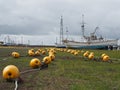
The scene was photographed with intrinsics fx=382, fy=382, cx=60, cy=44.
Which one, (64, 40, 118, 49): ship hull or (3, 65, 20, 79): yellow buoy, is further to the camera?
(64, 40, 118, 49): ship hull

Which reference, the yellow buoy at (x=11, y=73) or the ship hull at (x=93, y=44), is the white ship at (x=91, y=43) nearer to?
the ship hull at (x=93, y=44)

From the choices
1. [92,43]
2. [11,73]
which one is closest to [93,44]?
[92,43]

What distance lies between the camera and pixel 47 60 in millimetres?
34031

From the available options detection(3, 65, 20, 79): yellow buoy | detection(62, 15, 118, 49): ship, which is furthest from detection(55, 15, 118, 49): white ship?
detection(3, 65, 20, 79): yellow buoy

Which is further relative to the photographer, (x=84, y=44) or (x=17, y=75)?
(x=84, y=44)

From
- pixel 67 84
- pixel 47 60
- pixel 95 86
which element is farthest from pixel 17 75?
pixel 47 60

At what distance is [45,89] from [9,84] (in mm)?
2386

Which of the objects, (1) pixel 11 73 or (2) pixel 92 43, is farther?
(2) pixel 92 43

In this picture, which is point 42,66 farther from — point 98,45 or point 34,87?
point 98,45

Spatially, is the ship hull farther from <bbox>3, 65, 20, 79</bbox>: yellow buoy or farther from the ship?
<bbox>3, 65, 20, 79</bbox>: yellow buoy

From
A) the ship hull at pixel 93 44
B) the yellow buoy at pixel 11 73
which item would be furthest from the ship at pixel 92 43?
the yellow buoy at pixel 11 73

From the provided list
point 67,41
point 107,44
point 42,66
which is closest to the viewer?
point 42,66

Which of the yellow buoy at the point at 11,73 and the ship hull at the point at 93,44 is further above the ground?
the ship hull at the point at 93,44

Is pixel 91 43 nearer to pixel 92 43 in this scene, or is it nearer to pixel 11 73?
→ pixel 92 43
